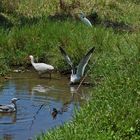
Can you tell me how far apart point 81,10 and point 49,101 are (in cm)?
1146

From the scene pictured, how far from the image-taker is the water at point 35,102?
1099cm

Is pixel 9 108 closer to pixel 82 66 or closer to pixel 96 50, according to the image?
pixel 82 66

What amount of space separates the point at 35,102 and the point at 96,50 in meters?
3.77

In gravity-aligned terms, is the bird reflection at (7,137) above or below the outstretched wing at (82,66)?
above

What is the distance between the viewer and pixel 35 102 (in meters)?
13.1

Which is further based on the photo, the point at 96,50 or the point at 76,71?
the point at 96,50

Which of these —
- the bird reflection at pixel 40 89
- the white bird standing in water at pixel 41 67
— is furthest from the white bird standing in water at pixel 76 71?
the white bird standing in water at pixel 41 67

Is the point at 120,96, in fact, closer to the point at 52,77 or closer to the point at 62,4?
the point at 52,77

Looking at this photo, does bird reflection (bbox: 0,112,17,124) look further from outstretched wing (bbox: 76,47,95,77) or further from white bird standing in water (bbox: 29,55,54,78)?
white bird standing in water (bbox: 29,55,54,78)

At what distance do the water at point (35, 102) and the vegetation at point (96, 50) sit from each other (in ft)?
1.96

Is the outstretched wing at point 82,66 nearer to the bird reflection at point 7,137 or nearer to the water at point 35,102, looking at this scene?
the water at point 35,102

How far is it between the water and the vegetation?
0.60m

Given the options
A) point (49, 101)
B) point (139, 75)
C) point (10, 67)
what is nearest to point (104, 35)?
point (10, 67)

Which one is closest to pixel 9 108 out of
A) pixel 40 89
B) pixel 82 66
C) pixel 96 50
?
pixel 40 89
